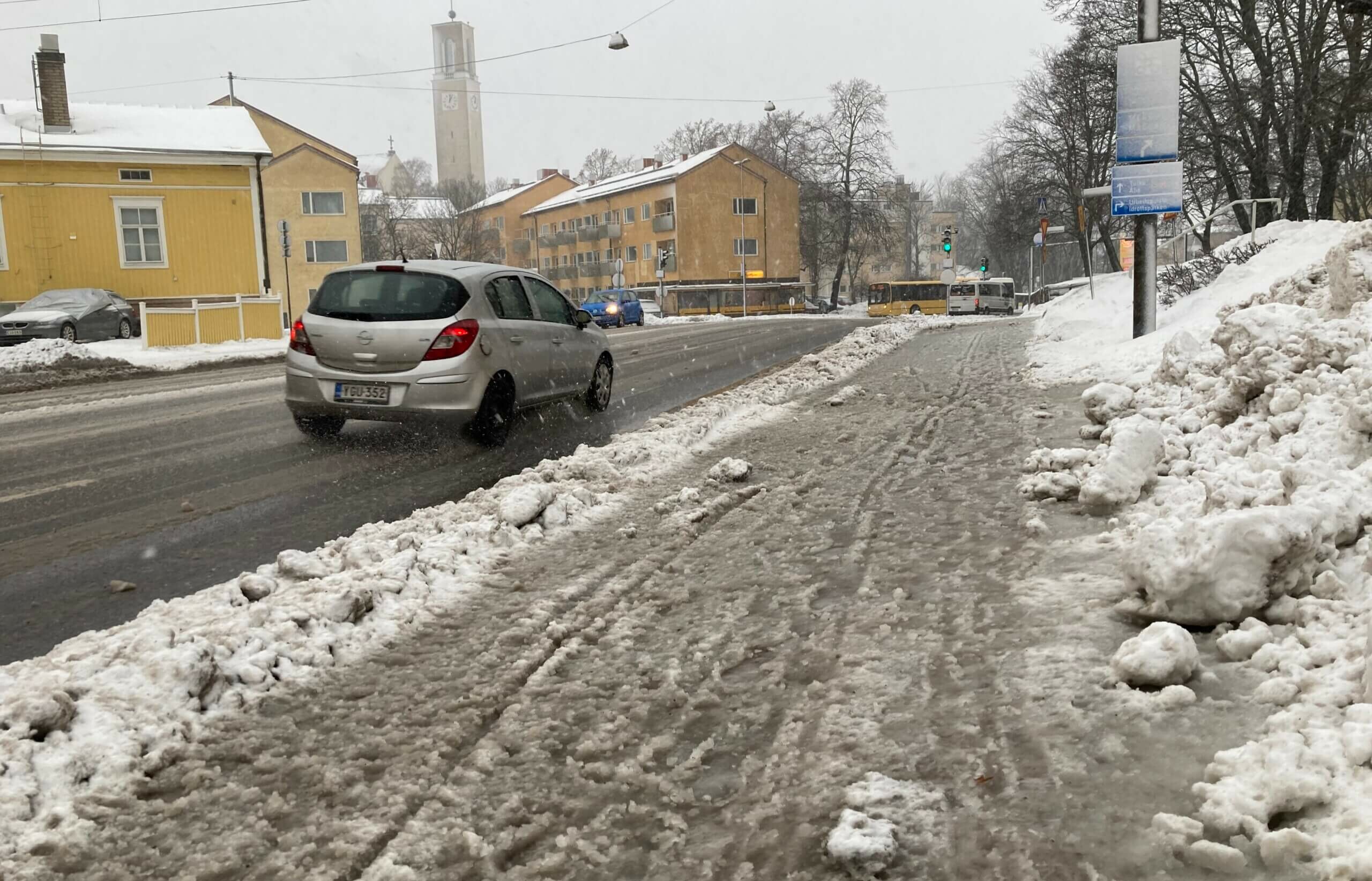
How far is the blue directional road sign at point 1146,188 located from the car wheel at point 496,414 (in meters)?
→ 7.99

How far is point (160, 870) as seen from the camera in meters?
2.32

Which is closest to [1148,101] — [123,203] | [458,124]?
[123,203]

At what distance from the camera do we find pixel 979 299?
6109 cm

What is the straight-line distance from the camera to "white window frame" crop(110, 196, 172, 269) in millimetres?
31406

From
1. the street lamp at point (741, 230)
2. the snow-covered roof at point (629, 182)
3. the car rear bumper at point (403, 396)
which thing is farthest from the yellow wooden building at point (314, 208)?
the car rear bumper at point (403, 396)

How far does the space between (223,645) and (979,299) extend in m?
61.7

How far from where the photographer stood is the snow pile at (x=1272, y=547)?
7.48ft

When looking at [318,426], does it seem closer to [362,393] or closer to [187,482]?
[362,393]

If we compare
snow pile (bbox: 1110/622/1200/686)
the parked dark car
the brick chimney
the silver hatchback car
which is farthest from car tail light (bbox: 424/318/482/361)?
the brick chimney

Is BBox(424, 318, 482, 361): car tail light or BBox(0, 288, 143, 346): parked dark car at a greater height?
BBox(0, 288, 143, 346): parked dark car

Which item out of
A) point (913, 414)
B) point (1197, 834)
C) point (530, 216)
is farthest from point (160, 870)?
point (530, 216)

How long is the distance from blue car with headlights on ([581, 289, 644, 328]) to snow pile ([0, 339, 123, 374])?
27.4m

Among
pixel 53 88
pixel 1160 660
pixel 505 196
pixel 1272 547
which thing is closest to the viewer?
pixel 1160 660

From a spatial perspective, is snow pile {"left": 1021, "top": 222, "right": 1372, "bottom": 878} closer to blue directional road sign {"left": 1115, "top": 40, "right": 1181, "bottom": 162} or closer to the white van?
blue directional road sign {"left": 1115, "top": 40, "right": 1181, "bottom": 162}
